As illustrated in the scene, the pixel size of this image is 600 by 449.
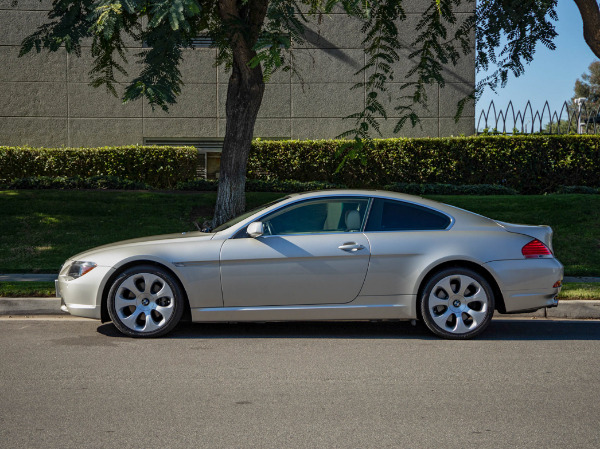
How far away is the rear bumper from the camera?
267 inches

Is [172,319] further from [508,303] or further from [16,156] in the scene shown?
[16,156]

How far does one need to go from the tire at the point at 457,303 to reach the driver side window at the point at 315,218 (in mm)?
940

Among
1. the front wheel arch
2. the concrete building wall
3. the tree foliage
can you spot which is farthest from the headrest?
the tree foliage

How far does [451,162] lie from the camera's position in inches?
650

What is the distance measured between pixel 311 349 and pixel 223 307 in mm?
941

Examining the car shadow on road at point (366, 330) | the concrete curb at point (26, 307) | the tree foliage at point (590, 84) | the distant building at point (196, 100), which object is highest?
the tree foliage at point (590, 84)

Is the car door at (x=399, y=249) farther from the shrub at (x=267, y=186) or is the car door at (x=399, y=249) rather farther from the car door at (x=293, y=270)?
the shrub at (x=267, y=186)

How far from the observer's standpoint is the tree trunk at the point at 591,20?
11133 millimetres

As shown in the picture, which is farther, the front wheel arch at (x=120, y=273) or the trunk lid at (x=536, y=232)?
the trunk lid at (x=536, y=232)

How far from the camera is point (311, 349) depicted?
6.48 m

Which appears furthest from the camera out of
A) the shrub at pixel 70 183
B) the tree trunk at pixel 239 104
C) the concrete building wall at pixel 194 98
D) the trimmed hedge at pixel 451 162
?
the concrete building wall at pixel 194 98

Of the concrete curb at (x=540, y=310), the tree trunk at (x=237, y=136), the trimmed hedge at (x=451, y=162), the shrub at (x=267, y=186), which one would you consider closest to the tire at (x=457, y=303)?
the concrete curb at (x=540, y=310)

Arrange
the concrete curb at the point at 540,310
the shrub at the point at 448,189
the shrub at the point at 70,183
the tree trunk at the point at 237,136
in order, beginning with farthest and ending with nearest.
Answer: the shrub at the point at 448,189, the shrub at the point at 70,183, the tree trunk at the point at 237,136, the concrete curb at the point at 540,310

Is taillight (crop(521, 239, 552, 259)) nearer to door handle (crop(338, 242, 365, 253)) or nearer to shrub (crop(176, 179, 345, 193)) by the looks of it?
door handle (crop(338, 242, 365, 253))
